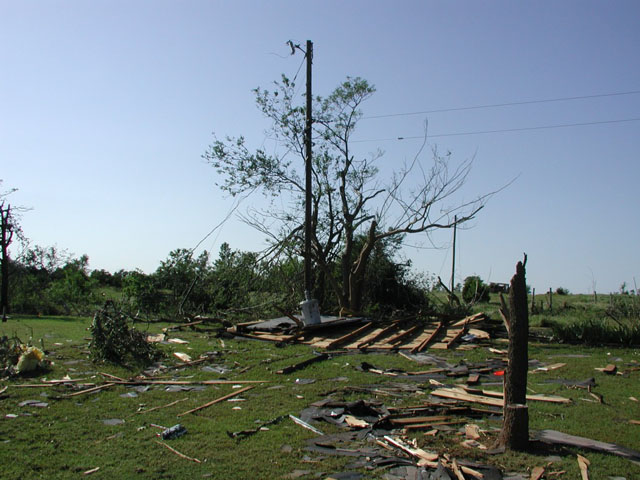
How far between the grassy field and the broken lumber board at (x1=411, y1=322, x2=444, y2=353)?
667mm

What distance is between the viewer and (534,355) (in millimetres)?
12250

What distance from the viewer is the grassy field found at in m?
5.37

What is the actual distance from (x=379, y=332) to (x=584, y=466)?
9493 mm

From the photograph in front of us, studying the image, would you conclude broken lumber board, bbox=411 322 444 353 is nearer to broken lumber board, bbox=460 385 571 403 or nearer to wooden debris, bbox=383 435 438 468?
broken lumber board, bbox=460 385 571 403

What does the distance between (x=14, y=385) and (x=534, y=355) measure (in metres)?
10.3

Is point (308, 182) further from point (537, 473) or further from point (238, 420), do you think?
point (537, 473)

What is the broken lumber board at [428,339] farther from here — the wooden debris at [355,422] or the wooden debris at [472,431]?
the wooden debris at [472,431]

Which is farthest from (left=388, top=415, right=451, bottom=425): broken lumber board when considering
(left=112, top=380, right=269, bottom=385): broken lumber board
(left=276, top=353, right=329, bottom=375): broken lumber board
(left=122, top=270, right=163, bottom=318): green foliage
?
(left=122, top=270, right=163, bottom=318): green foliage


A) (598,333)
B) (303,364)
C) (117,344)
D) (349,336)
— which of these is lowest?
(303,364)

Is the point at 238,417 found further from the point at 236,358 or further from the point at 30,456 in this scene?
the point at 236,358

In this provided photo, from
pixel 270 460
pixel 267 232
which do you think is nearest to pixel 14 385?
pixel 270 460

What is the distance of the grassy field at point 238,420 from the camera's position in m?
5.37

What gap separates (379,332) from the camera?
1456 centimetres

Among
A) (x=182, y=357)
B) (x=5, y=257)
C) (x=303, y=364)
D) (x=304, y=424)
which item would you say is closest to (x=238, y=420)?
(x=304, y=424)
